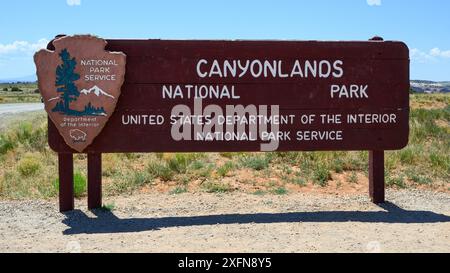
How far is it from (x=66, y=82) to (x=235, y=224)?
9.24 ft

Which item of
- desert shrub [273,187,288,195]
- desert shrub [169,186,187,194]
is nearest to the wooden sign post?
desert shrub [273,187,288,195]

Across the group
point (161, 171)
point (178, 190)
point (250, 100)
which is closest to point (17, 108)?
point (161, 171)

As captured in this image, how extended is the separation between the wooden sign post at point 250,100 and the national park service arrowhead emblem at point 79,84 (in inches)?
4.7

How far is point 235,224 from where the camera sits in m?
6.88

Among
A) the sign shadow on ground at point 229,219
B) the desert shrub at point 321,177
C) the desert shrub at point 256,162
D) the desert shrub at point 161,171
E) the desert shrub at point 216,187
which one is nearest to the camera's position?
the sign shadow on ground at point 229,219

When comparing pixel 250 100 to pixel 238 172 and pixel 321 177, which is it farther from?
pixel 238 172

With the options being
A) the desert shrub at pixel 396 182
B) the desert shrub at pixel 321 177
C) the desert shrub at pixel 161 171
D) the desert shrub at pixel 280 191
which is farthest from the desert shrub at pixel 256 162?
the desert shrub at pixel 396 182

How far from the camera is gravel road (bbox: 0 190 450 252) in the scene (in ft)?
19.1

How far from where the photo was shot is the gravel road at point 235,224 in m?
5.81

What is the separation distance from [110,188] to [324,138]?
4.01 m

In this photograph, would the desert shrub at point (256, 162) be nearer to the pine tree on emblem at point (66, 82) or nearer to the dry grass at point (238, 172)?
the dry grass at point (238, 172)

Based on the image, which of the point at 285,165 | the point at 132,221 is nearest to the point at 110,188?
the point at 132,221
